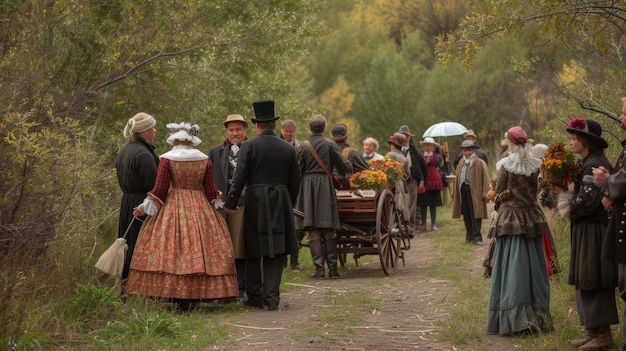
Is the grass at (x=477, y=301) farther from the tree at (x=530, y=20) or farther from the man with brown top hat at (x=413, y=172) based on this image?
the man with brown top hat at (x=413, y=172)

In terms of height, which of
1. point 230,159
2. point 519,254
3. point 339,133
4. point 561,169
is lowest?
point 519,254

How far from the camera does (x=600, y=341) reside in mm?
7918

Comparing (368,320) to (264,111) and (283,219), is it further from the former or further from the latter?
(264,111)

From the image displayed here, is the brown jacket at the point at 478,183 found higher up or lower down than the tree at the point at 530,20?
lower down

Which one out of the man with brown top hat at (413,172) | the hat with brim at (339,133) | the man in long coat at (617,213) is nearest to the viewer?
the man in long coat at (617,213)

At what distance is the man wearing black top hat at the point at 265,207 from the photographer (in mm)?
10320

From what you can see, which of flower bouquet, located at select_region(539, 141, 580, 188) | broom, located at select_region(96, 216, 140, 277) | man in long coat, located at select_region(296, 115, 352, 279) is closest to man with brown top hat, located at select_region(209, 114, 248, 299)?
broom, located at select_region(96, 216, 140, 277)

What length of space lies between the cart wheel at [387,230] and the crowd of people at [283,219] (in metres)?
0.56

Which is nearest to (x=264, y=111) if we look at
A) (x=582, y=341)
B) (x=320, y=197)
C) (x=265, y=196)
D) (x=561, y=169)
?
(x=265, y=196)

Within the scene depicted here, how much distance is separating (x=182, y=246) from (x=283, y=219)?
118 cm

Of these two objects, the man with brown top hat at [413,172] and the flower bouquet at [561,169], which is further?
the man with brown top hat at [413,172]

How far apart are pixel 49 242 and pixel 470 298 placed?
450 cm

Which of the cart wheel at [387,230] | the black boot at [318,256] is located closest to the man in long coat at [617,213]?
the cart wheel at [387,230]

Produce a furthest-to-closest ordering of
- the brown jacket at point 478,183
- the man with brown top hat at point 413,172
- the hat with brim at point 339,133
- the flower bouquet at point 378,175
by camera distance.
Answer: the man with brown top hat at point 413,172
the brown jacket at point 478,183
the hat with brim at point 339,133
the flower bouquet at point 378,175
